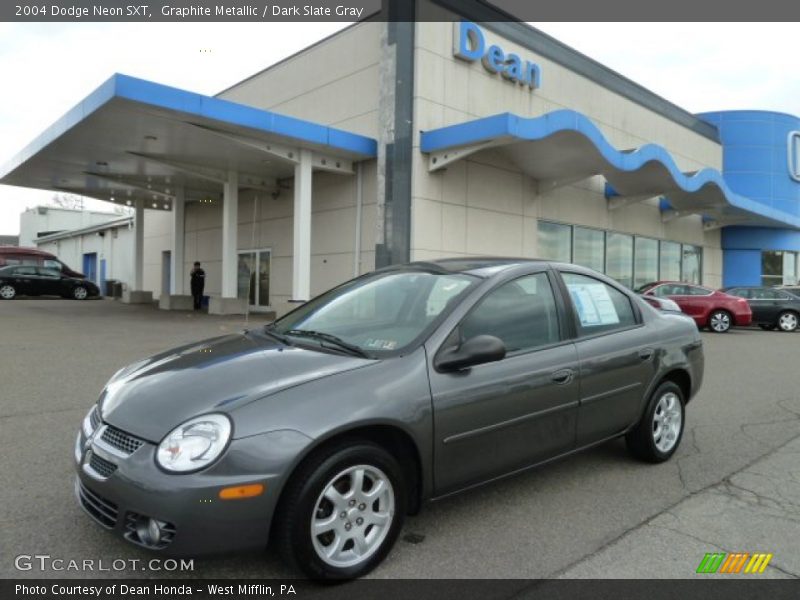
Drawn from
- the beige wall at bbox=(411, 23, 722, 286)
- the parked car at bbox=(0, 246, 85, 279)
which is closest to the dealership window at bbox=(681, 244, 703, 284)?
the beige wall at bbox=(411, 23, 722, 286)

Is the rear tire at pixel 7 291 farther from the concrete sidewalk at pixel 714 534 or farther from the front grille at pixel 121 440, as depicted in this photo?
the concrete sidewalk at pixel 714 534

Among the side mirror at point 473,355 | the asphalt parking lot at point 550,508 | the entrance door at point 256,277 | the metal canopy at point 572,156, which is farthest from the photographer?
the entrance door at point 256,277

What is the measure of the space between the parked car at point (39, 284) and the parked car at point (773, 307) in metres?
25.0

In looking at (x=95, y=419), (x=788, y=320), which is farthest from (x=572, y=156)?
(x=95, y=419)

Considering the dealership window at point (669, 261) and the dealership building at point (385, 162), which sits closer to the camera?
the dealership building at point (385, 162)

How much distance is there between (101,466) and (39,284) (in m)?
25.3

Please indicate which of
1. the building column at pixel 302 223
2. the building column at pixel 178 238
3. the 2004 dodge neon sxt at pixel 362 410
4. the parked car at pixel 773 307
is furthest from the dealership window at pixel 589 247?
the 2004 dodge neon sxt at pixel 362 410

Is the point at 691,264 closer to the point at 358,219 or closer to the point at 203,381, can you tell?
the point at 358,219

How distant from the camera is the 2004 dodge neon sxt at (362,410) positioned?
2.50 meters

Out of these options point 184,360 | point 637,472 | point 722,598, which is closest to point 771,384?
point 637,472

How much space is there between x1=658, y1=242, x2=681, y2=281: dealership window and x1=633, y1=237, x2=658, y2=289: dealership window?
1.70 feet

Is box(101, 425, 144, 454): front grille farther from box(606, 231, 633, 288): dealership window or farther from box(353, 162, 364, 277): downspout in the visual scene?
box(606, 231, 633, 288): dealership window

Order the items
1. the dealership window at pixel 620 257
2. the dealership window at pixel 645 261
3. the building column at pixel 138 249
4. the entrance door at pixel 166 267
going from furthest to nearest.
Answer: the entrance door at pixel 166 267, the building column at pixel 138 249, the dealership window at pixel 645 261, the dealership window at pixel 620 257

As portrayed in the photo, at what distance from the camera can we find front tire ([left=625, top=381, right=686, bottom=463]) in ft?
14.5
